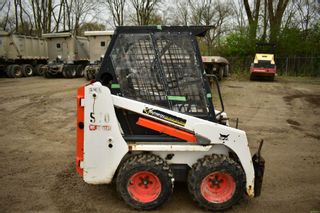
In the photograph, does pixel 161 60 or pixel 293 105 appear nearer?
pixel 161 60

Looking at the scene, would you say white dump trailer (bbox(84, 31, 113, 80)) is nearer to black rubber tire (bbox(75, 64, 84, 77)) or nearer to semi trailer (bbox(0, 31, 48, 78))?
black rubber tire (bbox(75, 64, 84, 77))

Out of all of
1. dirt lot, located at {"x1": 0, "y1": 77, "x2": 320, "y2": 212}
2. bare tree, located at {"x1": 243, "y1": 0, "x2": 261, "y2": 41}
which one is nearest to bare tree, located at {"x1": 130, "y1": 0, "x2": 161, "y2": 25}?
bare tree, located at {"x1": 243, "y1": 0, "x2": 261, "y2": 41}

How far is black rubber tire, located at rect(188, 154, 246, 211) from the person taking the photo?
3445 millimetres

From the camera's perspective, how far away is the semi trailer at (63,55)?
19.6 metres

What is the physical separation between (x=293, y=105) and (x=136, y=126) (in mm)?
8982

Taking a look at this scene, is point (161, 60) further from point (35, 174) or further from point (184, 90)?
point (35, 174)

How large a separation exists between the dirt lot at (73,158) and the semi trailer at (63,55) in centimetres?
896

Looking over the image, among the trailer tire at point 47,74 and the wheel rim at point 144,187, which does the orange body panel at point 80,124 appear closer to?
the wheel rim at point 144,187

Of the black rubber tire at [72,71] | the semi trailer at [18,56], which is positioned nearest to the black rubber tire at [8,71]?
the semi trailer at [18,56]

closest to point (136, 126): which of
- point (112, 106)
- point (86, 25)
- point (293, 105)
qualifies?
point (112, 106)

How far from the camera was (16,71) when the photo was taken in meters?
20.1

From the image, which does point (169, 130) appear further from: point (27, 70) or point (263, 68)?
point (27, 70)

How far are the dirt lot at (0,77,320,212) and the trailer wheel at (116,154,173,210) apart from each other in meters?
0.19

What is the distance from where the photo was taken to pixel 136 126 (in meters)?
3.62
